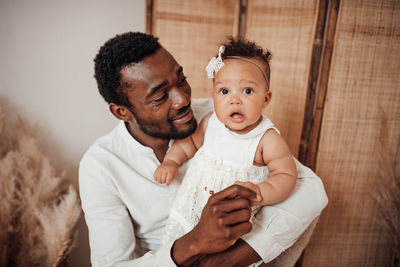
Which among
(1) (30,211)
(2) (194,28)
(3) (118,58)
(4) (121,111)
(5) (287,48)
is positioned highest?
(2) (194,28)

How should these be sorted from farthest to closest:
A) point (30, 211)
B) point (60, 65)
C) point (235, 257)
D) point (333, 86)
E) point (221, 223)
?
1. point (60, 65)
2. point (30, 211)
3. point (333, 86)
4. point (235, 257)
5. point (221, 223)

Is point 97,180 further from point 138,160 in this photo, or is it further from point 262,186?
point 262,186

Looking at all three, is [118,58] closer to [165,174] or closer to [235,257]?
[165,174]

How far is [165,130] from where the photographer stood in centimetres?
155

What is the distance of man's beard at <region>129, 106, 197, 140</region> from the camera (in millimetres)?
1519

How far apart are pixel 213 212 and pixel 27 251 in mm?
1535

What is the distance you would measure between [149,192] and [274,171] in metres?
0.69

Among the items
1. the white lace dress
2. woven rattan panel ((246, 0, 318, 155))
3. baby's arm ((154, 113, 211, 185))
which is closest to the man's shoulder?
baby's arm ((154, 113, 211, 185))

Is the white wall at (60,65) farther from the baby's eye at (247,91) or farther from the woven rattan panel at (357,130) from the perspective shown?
the woven rattan panel at (357,130)

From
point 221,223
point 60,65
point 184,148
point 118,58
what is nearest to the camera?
point 221,223

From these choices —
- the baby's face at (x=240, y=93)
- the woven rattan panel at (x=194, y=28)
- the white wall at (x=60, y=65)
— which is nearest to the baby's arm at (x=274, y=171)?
the baby's face at (x=240, y=93)

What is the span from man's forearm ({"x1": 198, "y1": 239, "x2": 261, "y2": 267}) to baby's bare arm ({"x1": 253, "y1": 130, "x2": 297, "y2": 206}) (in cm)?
22

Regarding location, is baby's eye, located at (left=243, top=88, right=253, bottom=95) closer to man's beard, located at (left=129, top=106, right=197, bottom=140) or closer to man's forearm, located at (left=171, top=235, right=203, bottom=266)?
man's beard, located at (left=129, top=106, right=197, bottom=140)

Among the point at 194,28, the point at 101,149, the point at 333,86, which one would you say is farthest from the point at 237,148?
the point at 194,28
